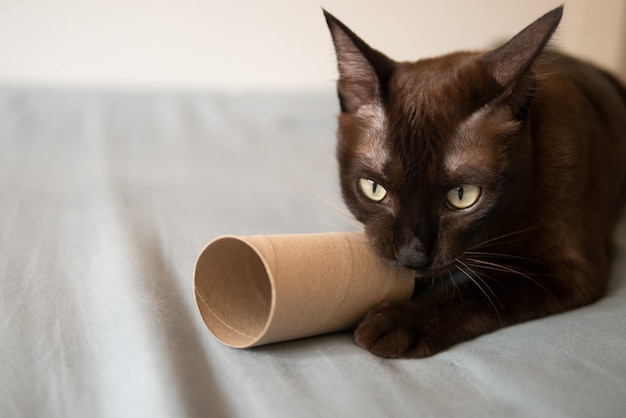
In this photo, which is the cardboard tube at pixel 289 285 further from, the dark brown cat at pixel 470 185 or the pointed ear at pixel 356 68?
the pointed ear at pixel 356 68

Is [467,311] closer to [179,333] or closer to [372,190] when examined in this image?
[372,190]

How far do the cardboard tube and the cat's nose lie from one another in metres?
0.04

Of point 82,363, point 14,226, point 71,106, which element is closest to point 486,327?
point 82,363

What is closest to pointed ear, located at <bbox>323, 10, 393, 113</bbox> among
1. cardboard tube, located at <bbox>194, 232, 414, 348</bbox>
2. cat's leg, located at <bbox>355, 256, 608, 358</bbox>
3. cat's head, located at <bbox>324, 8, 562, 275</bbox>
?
cat's head, located at <bbox>324, 8, 562, 275</bbox>

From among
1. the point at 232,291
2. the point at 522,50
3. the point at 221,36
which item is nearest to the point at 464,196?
the point at 522,50

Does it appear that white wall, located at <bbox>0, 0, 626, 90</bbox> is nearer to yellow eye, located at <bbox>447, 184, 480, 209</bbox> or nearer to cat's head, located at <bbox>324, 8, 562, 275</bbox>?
cat's head, located at <bbox>324, 8, 562, 275</bbox>

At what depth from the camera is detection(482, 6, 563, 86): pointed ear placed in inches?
36.1

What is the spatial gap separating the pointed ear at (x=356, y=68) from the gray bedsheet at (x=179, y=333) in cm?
38

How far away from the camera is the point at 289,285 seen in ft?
2.84

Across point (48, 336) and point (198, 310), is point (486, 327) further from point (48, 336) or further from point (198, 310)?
point (48, 336)

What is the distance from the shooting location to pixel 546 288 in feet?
3.56

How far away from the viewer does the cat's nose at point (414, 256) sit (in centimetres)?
95

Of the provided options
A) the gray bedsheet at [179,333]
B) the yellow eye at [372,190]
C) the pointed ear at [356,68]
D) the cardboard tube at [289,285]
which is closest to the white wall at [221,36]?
the gray bedsheet at [179,333]

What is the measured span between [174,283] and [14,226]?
17.2 inches
